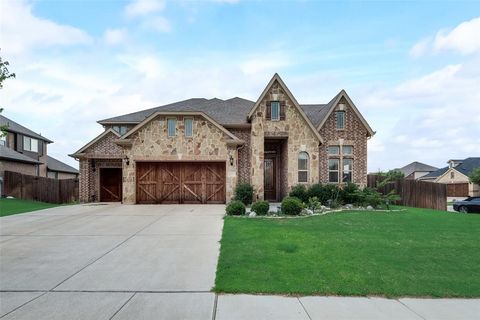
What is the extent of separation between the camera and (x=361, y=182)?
67.8ft

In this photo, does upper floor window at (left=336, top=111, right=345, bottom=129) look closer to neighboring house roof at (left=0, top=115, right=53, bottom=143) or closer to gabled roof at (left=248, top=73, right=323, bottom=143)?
gabled roof at (left=248, top=73, right=323, bottom=143)

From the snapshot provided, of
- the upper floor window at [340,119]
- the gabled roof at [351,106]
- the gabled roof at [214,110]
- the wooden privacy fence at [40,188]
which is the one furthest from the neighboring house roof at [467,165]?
the wooden privacy fence at [40,188]

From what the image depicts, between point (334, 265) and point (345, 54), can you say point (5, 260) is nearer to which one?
point (334, 265)

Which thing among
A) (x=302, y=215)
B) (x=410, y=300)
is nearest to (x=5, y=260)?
(x=410, y=300)

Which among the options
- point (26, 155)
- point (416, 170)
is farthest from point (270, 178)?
point (416, 170)

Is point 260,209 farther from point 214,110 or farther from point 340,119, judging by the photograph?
point 214,110

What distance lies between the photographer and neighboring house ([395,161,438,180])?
223 feet

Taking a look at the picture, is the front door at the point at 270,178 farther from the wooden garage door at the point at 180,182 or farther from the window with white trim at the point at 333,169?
the wooden garage door at the point at 180,182

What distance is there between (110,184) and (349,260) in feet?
64.7

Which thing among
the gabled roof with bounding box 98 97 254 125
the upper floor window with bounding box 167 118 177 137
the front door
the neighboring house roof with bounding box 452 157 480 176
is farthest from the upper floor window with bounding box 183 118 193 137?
the neighboring house roof with bounding box 452 157 480 176

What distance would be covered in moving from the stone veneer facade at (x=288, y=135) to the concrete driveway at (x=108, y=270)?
27.6 feet

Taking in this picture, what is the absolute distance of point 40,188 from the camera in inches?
930

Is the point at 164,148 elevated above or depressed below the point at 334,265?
above

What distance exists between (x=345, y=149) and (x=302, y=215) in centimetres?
866
